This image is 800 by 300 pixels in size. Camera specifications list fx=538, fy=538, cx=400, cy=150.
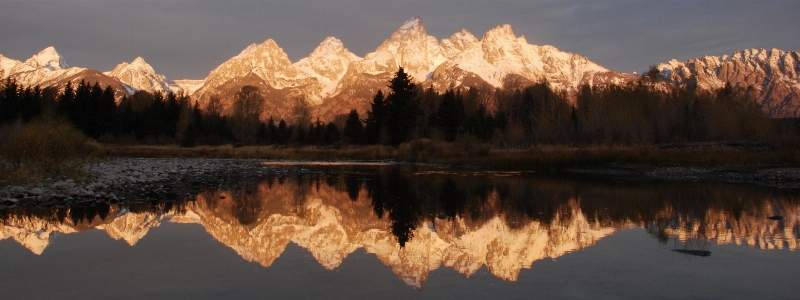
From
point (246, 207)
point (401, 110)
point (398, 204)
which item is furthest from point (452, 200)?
point (401, 110)

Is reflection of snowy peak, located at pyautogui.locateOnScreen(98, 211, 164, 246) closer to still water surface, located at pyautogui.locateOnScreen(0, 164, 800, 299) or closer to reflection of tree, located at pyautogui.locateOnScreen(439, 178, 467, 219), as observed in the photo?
still water surface, located at pyautogui.locateOnScreen(0, 164, 800, 299)

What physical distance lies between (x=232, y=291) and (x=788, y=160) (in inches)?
1241

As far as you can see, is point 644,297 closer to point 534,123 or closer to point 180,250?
point 180,250

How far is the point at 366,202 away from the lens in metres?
17.4

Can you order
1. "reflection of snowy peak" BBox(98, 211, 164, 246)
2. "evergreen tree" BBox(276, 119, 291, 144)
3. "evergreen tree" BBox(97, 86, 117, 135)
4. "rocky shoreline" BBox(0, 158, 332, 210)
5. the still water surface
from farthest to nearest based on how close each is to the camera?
"evergreen tree" BBox(276, 119, 291, 144), "evergreen tree" BBox(97, 86, 117, 135), "rocky shoreline" BBox(0, 158, 332, 210), "reflection of snowy peak" BBox(98, 211, 164, 246), the still water surface

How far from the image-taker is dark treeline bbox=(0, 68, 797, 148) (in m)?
54.8

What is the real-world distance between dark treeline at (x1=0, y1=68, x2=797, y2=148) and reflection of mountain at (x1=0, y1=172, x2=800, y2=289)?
25372 millimetres

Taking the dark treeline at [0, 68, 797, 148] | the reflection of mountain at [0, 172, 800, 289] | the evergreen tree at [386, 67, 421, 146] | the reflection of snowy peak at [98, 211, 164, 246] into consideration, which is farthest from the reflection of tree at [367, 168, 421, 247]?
the evergreen tree at [386, 67, 421, 146]

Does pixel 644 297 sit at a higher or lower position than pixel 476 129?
lower

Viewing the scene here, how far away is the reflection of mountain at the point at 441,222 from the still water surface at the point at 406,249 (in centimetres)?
5

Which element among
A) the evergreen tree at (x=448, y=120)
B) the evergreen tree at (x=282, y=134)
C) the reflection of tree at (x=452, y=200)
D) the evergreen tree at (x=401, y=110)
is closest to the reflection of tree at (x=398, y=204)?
the reflection of tree at (x=452, y=200)

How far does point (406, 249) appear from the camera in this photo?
9.92 metres

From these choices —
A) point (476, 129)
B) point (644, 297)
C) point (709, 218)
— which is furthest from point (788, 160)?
point (476, 129)

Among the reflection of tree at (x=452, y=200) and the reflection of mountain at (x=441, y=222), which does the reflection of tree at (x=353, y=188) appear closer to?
the reflection of mountain at (x=441, y=222)
